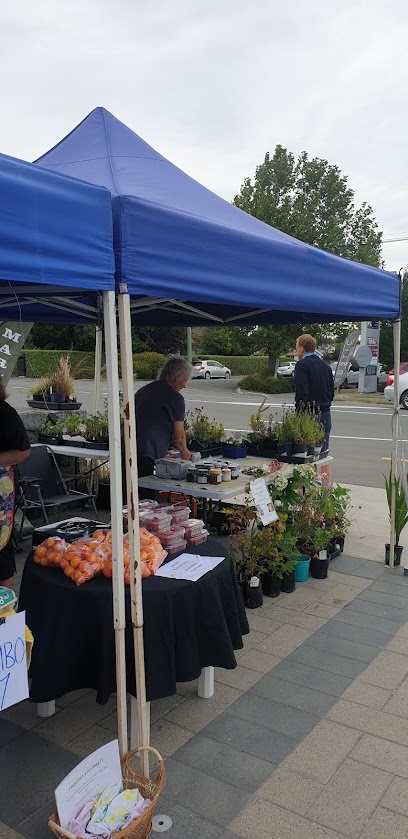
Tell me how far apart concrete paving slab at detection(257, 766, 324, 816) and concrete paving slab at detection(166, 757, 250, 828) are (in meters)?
0.09

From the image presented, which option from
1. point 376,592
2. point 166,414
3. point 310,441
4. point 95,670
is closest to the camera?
point 95,670

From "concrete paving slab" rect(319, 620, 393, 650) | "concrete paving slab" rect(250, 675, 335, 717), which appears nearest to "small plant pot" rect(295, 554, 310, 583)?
"concrete paving slab" rect(319, 620, 393, 650)

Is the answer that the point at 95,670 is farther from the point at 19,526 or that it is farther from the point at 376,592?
the point at 19,526

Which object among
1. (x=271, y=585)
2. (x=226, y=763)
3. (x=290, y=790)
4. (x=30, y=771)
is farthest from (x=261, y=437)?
(x=30, y=771)

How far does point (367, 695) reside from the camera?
10.2ft

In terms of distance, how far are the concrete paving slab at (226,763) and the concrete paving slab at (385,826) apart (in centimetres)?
43

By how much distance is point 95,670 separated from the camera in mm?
2525

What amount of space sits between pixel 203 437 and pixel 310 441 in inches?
37.1

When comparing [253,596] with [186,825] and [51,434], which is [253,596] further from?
[51,434]

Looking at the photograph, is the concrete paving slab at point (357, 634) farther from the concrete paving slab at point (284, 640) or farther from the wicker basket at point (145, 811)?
the wicker basket at point (145, 811)

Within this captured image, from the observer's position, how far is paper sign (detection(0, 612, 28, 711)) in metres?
1.95

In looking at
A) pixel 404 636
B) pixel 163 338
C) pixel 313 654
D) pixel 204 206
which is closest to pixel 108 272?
pixel 204 206

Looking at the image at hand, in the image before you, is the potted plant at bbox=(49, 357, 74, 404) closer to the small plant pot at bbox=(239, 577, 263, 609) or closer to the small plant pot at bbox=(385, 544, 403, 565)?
the small plant pot at bbox=(239, 577, 263, 609)

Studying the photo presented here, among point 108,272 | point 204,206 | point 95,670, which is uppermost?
point 204,206
